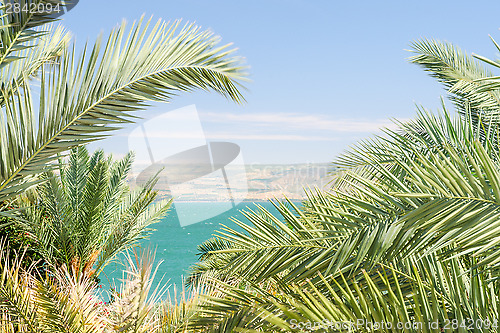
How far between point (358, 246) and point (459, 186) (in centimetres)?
64

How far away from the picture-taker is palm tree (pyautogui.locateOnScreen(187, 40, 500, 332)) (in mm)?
1507

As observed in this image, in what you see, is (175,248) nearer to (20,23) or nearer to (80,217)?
(80,217)

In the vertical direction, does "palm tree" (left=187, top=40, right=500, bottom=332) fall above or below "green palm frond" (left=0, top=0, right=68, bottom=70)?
below

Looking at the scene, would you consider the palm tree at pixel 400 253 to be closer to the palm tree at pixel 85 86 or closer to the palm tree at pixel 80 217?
the palm tree at pixel 85 86

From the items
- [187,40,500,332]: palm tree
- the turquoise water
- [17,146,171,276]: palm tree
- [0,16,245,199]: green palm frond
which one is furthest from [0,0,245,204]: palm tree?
the turquoise water

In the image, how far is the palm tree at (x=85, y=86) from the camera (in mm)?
2523

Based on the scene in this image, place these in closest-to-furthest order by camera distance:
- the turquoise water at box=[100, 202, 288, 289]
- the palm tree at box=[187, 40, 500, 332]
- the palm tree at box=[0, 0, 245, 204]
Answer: the palm tree at box=[187, 40, 500, 332]
the palm tree at box=[0, 0, 245, 204]
the turquoise water at box=[100, 202, 288, 289]

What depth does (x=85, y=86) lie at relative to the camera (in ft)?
8.61

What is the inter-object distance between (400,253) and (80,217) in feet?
19.8

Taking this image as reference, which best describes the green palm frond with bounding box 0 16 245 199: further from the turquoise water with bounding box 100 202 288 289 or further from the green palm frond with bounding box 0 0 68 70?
the turquoise water with bounding box 100 202 288 289

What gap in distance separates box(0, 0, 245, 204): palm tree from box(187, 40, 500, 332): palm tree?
3.86ft

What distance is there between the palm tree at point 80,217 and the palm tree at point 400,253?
4845mm

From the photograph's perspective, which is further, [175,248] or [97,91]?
[175,248]

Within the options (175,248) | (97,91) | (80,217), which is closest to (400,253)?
(97,91)
